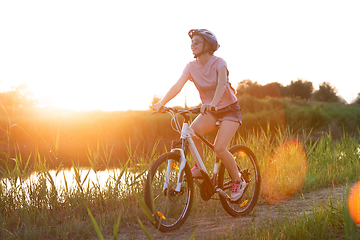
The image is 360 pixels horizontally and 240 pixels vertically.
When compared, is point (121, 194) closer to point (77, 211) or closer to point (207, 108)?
point (77, 211)

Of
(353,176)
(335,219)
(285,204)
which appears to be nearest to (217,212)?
(285,204)

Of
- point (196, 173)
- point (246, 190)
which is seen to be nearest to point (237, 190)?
point (246, 190)

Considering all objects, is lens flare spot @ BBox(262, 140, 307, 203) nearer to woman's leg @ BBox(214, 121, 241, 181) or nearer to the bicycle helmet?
woman's leg @ BBox(214, 121, 241, 181)

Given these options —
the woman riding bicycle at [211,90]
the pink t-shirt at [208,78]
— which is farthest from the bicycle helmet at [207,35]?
the pink t-shirt at [208,78]

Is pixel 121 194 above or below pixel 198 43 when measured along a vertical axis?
below

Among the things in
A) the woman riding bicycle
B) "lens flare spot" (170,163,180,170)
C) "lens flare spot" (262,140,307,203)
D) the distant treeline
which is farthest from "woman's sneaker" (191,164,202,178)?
the distant treeline

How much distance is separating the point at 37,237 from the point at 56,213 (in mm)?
493

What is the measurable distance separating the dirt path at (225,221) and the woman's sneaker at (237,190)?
0.77 ft

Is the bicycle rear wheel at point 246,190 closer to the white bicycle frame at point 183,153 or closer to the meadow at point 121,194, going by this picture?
the meadow at point 121,194

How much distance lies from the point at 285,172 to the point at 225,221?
6.31 feet

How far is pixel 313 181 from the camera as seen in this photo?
4508mm

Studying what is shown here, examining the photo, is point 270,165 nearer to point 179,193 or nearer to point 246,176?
point 246,176

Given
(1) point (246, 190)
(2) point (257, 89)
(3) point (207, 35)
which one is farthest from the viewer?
(2) point (257, 89)

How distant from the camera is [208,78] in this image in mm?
3039
